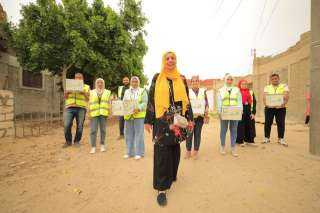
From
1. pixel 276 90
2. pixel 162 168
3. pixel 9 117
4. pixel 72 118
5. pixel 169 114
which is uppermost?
pixel 276 90

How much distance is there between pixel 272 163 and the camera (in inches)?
187

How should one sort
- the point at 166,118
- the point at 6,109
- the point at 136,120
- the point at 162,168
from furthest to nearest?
the point at 6,109, the point at 136,120, the point at 166,118, the point at 162,168

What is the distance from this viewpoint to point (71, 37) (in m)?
11.5

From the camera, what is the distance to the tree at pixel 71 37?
11.5 metres

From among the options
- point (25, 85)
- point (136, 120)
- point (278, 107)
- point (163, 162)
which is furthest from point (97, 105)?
point (25, 85)

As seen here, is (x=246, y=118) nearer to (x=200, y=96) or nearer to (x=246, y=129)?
(x=246, y=129)

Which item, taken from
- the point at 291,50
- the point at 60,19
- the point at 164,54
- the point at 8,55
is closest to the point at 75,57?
the point at 60,19

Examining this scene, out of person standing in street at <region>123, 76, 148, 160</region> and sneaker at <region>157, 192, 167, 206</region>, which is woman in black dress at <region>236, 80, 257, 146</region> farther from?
sneaker at <region>157, 192, 167, 206</region>

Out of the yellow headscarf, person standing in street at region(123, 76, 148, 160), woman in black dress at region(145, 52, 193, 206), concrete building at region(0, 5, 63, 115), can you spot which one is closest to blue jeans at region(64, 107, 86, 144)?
person standing in street at region(123, 76, 148, 160)

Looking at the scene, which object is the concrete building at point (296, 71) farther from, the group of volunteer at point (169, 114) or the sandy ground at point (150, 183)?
the sandy ground at point (150, 183)

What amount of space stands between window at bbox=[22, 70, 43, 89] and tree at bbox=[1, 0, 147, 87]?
3353 millimetres

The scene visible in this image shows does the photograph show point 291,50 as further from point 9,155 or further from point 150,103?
point 9,155

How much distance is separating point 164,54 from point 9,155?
5.14 meters

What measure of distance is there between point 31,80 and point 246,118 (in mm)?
16718
